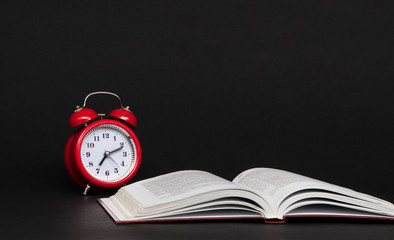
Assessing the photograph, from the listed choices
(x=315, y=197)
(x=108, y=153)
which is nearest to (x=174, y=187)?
(x=315, y=197)

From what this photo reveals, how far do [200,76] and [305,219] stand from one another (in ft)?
6.98

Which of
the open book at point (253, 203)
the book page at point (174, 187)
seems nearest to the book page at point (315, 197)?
the open book at point (253, 203)

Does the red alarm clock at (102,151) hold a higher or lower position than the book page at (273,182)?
higher

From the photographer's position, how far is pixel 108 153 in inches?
141

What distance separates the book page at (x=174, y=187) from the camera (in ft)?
8.39

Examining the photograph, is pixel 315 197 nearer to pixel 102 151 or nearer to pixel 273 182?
pixel 273 182

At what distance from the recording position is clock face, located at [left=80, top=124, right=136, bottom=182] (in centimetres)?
356

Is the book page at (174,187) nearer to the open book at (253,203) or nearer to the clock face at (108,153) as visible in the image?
the open book at (253,203)

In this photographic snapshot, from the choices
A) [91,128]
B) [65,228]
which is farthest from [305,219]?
[91,128]

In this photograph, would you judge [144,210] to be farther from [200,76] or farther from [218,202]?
[200,76]

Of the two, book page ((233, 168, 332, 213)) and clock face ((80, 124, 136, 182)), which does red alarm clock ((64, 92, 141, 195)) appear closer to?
clock face ((80, 124, 136, 182))

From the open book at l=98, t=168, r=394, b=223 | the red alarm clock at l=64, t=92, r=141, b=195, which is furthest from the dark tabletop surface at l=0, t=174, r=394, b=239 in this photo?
the red alarm clock at l=64, t=92, r=141, b=195

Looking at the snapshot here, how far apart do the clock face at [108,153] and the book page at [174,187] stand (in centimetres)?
53

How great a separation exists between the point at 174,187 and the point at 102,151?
3.01 ft
